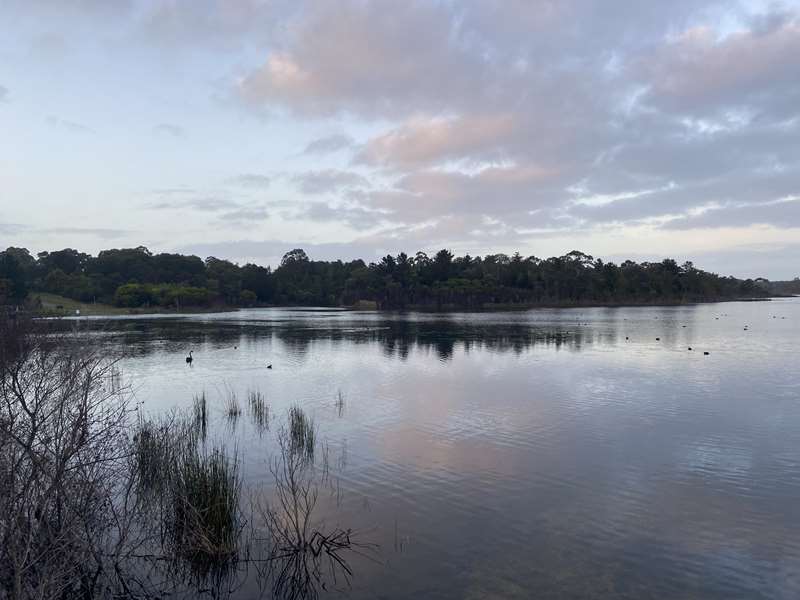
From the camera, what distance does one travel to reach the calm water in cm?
904

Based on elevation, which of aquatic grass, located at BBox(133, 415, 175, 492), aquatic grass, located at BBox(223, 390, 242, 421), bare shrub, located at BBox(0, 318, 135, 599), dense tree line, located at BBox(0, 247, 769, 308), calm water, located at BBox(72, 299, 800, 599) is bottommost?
calm water, located at BBox(72, 299, 800, 599)

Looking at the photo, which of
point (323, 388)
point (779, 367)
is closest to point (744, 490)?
point (323, 388)

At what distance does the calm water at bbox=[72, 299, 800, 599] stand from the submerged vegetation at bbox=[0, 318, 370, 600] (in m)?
0.77

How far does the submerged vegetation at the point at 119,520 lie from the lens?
21.1 ft

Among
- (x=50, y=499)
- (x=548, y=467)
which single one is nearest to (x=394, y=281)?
(x=548, y=467)

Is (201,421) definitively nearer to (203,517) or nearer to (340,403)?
(340,403)

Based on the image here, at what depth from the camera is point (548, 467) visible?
14.3 metres

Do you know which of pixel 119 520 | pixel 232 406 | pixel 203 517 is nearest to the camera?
pixel 119 520

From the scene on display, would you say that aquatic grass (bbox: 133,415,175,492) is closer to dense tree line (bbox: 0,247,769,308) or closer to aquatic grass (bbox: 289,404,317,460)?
aquatic grass (bbox: 289,404,317,460)

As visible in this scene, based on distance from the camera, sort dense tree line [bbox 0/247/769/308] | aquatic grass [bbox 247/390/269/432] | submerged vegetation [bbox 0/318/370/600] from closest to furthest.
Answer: submerged vegetation [bbox 0/318/370/600]
aquatic grass [bbox 247/390/269/432]
dense tree line [bbox 0/247/769/308]

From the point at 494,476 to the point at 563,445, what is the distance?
12.2 ft

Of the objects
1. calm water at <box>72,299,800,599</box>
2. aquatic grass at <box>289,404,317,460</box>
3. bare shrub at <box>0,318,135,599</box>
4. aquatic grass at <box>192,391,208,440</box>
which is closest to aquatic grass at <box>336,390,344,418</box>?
calm water at <box>72,299,800,599</box>

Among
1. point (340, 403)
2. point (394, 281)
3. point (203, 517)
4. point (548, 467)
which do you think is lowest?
point (548, 467)

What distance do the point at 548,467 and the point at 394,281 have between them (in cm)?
13795
